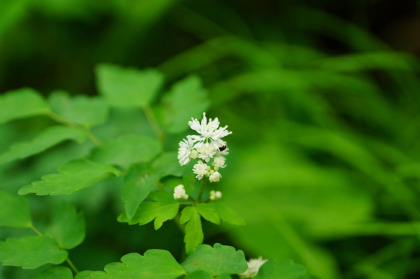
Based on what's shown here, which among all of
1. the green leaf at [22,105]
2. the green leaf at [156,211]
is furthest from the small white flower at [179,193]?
the green leaf at [22,105]

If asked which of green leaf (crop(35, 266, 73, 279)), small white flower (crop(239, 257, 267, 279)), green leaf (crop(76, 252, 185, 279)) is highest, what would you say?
small white flower (crop(239, 257, 267, 279))

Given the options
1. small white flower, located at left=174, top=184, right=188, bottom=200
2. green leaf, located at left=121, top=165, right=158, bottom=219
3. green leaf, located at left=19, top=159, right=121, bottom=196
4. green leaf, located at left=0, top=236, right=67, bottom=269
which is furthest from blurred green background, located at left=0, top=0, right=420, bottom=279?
small white flower, located at left=174, top=184, right=188, bottom=200

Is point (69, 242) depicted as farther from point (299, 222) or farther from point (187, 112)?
point (299, 222)

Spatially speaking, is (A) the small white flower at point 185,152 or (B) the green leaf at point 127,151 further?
(B) the green leaf at point 127,151

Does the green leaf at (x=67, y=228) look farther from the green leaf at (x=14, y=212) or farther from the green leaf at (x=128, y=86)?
the green leaf at (x=128, y=86)

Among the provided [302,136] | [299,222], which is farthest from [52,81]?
[299,222]

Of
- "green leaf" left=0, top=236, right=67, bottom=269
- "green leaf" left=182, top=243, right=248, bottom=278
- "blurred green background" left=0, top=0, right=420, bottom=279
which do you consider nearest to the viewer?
"green leaf" left=182, top=243, right=248, bottom=278

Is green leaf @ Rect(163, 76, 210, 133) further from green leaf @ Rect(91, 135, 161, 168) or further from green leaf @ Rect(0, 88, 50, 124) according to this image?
green leaf @ Rect(0, 88, 50, 124)
